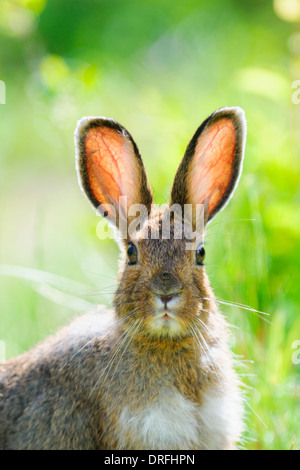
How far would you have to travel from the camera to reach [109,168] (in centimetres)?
432

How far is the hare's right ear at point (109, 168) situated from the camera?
420 cm

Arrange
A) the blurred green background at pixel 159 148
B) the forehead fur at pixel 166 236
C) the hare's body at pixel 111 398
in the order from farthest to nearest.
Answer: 1. the blurred green background at pixel 159 148
2. the hare's body at pixel 111 398
3. the forehead fur at pixel 166 236

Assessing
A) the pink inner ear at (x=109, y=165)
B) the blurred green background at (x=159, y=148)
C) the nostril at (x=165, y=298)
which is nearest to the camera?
the nostril at (x=165, y=298)

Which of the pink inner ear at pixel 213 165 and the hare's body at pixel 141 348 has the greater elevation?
the pink inner ear at pixel 213 165

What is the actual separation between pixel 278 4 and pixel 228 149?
5.70 feet

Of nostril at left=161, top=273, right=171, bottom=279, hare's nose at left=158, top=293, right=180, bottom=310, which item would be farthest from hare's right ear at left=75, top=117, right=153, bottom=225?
hare's nose at left=158, top=293, right=180, bottom=310

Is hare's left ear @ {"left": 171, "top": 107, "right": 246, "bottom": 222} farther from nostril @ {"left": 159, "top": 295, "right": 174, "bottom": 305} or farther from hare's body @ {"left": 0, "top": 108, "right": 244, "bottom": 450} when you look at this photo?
nostril @ {"left": 159, "top": 295, "right": 174, "bottom": 305}

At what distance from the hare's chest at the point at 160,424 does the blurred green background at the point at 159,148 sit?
23.0 inches

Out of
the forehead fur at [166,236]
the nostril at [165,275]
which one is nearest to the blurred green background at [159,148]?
the forehead fur at [166,236]

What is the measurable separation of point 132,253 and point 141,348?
0.44 m

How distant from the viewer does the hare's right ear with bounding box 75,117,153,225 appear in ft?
13.8

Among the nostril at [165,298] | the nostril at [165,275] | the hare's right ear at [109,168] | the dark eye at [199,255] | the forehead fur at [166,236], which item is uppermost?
the hare's right ear at [109,168]

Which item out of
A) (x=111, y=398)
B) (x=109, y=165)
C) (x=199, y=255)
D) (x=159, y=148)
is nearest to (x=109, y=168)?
(x=109, y=165)

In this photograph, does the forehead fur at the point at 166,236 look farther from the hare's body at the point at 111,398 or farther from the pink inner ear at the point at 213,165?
the hare's body at the point at 111,398
